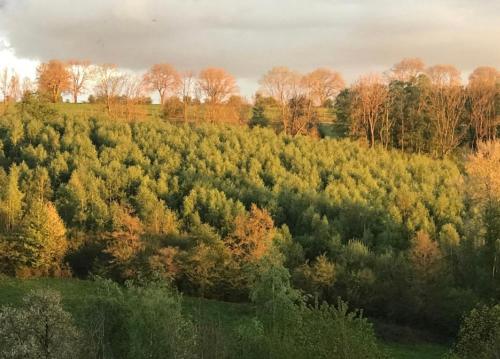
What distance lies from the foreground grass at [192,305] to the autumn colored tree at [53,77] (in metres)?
54.7

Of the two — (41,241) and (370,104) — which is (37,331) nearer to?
(41,241)

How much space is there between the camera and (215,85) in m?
94.9

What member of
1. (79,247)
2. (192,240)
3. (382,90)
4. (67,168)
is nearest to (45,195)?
(67,168)

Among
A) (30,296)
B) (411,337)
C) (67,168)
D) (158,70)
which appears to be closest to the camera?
(30,296)

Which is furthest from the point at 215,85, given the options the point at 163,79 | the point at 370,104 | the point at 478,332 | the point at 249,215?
the point at 478,332

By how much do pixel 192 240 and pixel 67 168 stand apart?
875 inches

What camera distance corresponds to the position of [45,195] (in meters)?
68.4

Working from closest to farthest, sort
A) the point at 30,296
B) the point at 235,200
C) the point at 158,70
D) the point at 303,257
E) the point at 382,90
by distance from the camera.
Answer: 1. the point at 30,296
2. the point at 303,257
3. the point at 235,200
4. the point at 382,90
5. the point at 158,70

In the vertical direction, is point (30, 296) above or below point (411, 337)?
above

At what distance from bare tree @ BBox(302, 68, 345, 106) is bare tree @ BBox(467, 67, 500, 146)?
794 inches

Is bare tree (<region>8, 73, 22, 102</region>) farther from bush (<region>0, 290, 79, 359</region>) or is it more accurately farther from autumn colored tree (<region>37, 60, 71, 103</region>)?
bush (<region>0, 290, 79, 359</region>)

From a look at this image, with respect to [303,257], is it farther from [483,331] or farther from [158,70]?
[158,70]

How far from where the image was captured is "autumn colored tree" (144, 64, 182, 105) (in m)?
96.9

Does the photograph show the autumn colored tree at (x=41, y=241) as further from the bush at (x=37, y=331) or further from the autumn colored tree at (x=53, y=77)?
the autumn colored tree at (x=53, y=77)
